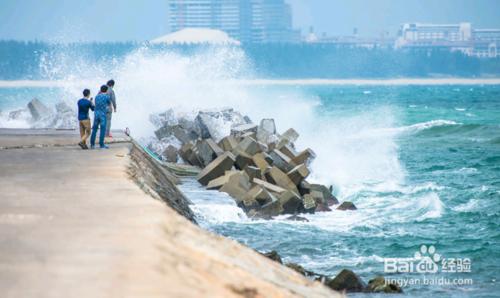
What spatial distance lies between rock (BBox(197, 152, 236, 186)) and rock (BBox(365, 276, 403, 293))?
801 centimetres

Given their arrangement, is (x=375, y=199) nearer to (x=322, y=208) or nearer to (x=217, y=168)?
(x=322, y=208)

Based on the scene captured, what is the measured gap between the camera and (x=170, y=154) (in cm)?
2356

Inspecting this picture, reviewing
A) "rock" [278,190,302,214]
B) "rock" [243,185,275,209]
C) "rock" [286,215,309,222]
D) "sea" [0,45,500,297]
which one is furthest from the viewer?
"rock" [278,190,302,214]

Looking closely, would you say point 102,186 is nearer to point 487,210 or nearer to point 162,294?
point 162,294

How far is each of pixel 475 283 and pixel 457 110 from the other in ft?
235

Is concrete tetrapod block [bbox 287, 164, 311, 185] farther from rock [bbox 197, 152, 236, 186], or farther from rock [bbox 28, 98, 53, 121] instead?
rock [bbox 28, 98, 53, 121]

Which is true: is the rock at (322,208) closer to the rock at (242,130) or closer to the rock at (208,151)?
the rock at (208,151)

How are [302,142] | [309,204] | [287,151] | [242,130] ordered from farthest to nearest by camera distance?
[302,142] → [242,130] → [287,151] → [309,204]

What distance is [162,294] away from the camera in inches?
264

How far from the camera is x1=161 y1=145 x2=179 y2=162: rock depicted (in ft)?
76.9

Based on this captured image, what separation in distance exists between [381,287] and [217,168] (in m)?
8.23

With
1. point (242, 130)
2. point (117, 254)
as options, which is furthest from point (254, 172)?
point (117, 254)

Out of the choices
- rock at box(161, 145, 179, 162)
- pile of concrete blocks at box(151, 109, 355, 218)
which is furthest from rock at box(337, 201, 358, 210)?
rock at box(161, 145, 179, 162)

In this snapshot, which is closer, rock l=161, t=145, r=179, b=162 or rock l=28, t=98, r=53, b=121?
rock l=161, t=145, r=179, b=162
